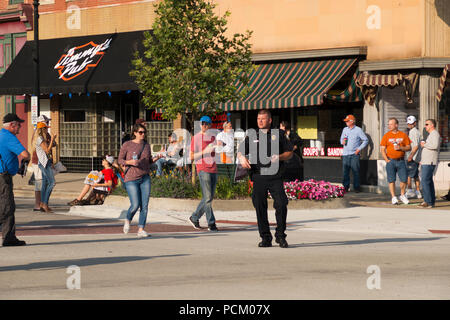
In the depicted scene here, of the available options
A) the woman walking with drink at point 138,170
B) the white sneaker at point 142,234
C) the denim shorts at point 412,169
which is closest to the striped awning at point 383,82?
the denim shorts at point 412,169

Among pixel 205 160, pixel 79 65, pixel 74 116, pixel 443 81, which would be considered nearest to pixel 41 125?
pixel 205 160

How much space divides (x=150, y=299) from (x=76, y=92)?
2154 centimetres

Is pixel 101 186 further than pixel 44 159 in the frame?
Yes

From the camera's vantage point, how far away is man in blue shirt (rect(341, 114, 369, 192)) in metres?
22.2

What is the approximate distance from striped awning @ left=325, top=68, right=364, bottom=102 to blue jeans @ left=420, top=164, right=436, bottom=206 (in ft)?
17.8

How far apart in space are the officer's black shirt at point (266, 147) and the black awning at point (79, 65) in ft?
51.1

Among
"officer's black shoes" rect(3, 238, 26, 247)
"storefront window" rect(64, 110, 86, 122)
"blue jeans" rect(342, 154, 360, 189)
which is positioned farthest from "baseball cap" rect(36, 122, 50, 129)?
"storefront window" rect(64, 110, 86, 122)

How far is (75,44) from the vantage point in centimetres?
3030

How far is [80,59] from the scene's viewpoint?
2958 centimetres

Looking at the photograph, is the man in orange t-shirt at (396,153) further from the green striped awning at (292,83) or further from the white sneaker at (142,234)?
the white sneaker at (142,234)

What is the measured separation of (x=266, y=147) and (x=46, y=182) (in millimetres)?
7625

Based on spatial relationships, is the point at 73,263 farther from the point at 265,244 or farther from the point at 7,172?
the point at 265,244
